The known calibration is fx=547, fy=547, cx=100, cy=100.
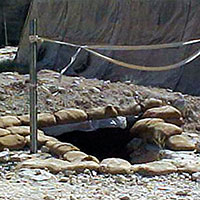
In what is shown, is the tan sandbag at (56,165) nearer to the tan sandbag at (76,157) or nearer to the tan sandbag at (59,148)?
the tan sandbag at (76,157)

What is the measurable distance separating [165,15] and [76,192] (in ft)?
23.7

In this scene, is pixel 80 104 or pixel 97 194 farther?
pixel 80 104

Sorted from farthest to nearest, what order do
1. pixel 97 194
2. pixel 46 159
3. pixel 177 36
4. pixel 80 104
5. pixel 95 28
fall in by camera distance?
pixel 95 28
pixel 177 36
pixel 80 104
pixel 46 159
pixel 97 194

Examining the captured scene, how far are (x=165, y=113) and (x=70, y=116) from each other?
1.12 m

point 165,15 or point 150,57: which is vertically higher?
point 165,15

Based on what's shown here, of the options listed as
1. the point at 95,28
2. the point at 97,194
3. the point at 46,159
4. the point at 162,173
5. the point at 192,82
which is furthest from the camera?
the point at 95,28

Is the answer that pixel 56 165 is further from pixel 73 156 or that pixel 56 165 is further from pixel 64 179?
pixel 73 156

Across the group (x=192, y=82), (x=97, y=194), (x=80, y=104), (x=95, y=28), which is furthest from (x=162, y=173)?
(x=95, y=28)

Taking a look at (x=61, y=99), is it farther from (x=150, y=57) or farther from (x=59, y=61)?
(x=59, y=61)

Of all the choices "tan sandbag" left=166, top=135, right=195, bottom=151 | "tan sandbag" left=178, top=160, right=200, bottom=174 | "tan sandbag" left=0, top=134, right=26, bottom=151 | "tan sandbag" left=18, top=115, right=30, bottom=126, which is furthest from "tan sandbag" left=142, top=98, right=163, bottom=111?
"tan sandbag" left=178, top=160, right=200, bottom=174

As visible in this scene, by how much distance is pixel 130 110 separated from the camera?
22.0 ft

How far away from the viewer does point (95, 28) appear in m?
12.2

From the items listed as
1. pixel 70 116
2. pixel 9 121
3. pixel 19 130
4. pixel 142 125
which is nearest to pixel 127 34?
pixel 142 125

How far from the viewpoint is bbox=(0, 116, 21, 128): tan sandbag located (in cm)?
566
